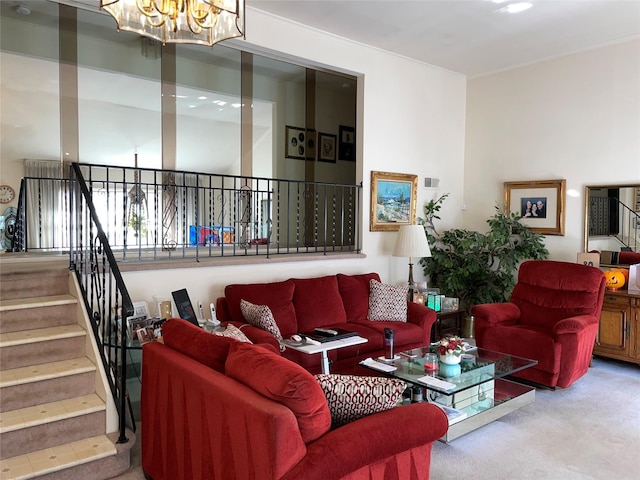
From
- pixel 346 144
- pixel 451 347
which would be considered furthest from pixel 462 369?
pixel 346 144

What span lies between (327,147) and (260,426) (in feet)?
20.9

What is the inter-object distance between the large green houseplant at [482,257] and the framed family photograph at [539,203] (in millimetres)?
119

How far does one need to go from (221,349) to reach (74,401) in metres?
1.26

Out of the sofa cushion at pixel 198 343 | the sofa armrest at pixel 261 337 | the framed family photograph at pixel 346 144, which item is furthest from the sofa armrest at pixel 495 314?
the framed family photograph at pixel 346 144

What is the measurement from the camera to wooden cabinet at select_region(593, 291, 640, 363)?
4.81m

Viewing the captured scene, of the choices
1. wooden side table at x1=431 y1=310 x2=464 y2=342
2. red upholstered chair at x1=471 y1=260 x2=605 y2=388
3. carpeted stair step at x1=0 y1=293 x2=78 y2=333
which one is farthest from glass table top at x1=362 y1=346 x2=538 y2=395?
carpeted stair step at x1=0 y1=293 x2=78 y2=333

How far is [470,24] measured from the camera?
500 cm

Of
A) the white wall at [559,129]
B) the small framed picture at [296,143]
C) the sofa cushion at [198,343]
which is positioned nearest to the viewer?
the sofa cushion at [198,343]

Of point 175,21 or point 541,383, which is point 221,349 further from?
point 541,383

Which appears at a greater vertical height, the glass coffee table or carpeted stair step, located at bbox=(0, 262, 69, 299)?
carpeted stair step, located at bbox=(0, 262, 69, 299)

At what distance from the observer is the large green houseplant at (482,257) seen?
571cm

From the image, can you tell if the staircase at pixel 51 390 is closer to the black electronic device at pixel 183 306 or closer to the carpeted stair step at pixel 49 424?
the carpeted stair step at pixel 49 424

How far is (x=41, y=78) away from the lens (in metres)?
5.41

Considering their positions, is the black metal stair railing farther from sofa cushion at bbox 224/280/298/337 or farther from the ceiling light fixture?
the ceiling light fixture
